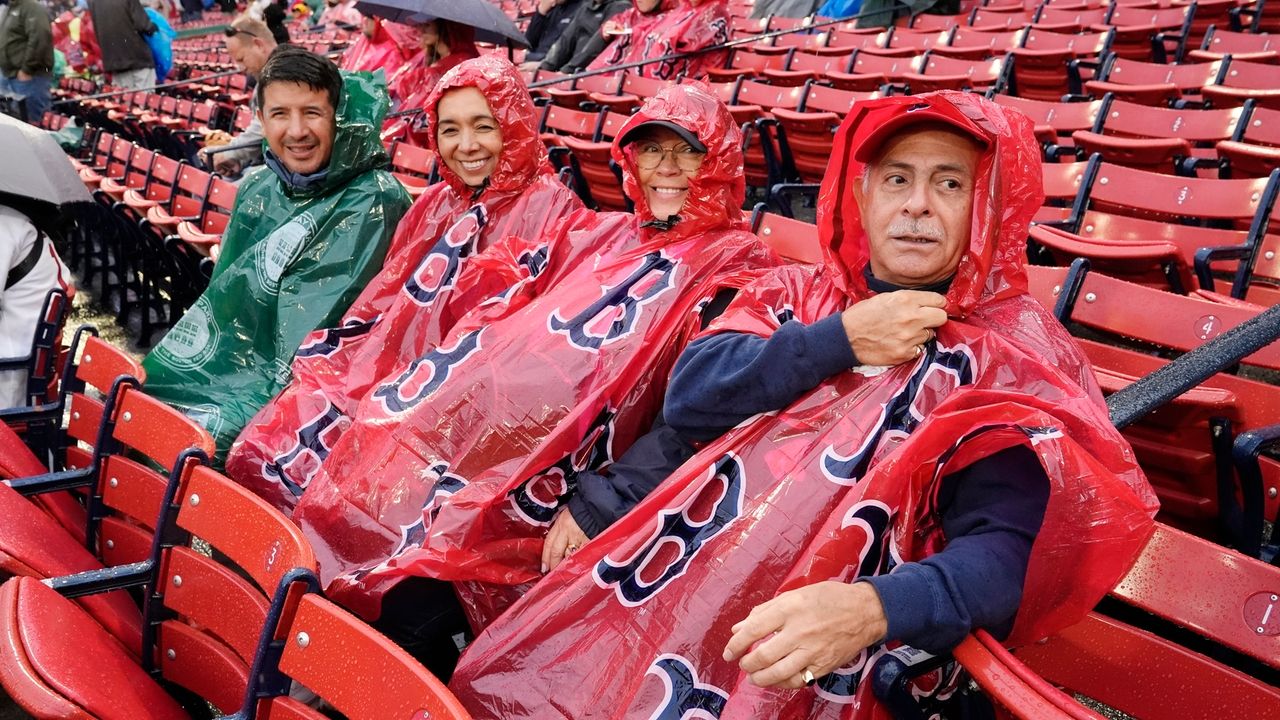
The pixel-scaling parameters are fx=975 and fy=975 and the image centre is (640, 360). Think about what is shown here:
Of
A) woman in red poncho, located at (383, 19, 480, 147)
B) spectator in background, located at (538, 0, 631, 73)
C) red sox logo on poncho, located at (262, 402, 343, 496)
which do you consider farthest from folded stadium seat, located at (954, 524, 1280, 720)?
spectator in background, located at (538, 0, 631, 73)

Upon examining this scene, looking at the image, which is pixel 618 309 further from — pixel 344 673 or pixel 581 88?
pixel 581 88

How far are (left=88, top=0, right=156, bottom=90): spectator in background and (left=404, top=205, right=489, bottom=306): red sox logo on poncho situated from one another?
832 centimetres

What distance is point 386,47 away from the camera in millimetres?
6883

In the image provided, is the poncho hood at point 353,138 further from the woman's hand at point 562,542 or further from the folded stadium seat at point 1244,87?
the folded stadium seat at point 1244,87

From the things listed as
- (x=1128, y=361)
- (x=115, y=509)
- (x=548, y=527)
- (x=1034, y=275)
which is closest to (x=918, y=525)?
(x=548, y=527)

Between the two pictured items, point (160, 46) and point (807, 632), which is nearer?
point (807, 632)

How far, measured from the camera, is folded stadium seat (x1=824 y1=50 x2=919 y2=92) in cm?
579

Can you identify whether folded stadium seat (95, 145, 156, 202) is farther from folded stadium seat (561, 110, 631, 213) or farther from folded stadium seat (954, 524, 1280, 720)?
folded stadium seat (954, 524, 1280, 720)

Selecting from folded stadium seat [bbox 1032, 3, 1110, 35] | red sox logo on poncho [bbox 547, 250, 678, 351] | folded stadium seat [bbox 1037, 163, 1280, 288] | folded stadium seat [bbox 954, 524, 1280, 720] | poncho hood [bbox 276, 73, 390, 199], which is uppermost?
folded stadium seat [bbox 1032, 3, 1110, 35]

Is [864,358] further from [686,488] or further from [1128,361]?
[1128,361]

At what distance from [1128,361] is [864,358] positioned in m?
1.24

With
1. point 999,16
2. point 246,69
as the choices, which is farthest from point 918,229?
point 999,16

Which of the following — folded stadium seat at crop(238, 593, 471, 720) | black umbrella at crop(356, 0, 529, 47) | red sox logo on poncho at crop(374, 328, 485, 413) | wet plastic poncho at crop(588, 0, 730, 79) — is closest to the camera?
folded stadium seat at crop(238, 593, 471, 720)

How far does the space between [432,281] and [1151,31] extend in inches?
221
